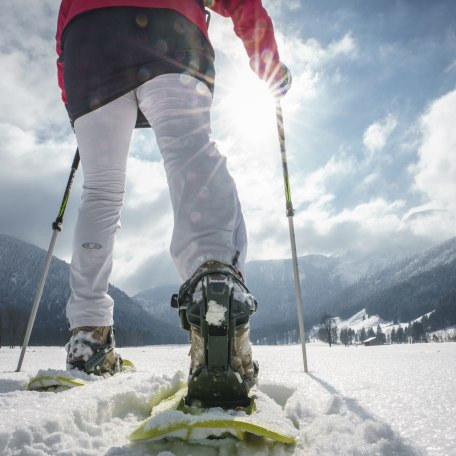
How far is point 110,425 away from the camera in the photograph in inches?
44.5

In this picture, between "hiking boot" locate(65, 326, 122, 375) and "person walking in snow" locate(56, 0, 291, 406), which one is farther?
"hiking boot" locate(65, 326, 122, 375)

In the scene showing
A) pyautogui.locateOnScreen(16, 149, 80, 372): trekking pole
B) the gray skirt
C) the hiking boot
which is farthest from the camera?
pyautogui.locateOnScreen(16, 149, 80, 372): trekking pole

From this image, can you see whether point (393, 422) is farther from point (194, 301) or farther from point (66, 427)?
point (66, 427)

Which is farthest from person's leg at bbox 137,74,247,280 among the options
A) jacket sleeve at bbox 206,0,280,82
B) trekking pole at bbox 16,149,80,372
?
trekking pole at bbox 16,149,80,372

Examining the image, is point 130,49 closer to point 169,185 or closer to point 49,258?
point 169,185

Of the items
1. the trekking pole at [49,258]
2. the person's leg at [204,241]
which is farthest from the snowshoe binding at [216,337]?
the trekking pole at [49,258]

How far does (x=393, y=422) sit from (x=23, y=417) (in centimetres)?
97

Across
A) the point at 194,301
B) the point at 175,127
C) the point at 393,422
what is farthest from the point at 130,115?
the point at 393,422

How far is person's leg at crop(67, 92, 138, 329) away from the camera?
185 centimetres

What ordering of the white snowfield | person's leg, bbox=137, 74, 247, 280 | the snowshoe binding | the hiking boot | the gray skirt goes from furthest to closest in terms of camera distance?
the hiking boot < the gray skirt < person's leg, bbox=137, 74, 247, 280 < the snowshoe binding < the white snowfield

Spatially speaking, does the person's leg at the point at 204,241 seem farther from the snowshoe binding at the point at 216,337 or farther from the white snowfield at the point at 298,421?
the white snowfield at the point at 298,421

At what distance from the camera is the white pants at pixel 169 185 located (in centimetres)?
132

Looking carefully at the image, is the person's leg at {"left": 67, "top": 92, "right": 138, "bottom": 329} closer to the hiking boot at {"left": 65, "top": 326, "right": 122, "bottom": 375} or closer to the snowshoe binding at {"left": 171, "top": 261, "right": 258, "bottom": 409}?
the hiking boot at {"left": 65, "top": 326, "right": 122, "bottom": 375}

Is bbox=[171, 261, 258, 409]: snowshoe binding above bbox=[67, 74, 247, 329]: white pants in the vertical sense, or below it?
below
